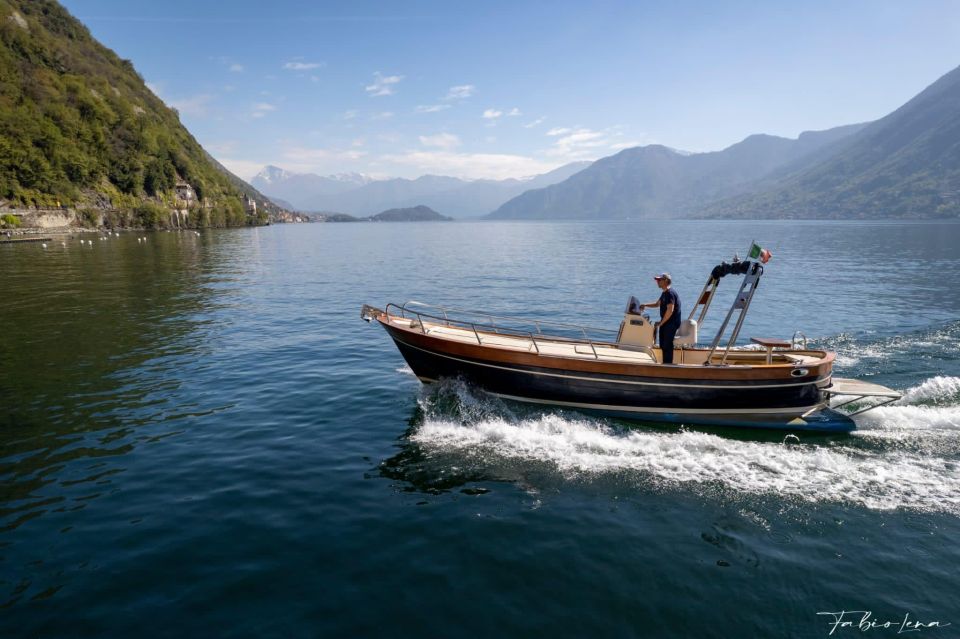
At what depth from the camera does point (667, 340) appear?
1398cm

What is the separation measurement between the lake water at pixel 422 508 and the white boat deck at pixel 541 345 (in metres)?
1.73

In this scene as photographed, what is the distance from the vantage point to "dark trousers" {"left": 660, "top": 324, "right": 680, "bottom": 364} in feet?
45.5

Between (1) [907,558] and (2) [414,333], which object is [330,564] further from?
(1) [907,558]

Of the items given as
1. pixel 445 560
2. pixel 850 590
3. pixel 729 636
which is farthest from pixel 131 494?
pixel 850 590

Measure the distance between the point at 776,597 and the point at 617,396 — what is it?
6.45m

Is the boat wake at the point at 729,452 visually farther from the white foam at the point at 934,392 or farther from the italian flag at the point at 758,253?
the italian flag at the point at 758,253

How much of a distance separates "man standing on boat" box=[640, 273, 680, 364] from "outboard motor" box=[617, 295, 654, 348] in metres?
0.91

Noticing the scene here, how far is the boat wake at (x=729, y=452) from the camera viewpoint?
10.3m

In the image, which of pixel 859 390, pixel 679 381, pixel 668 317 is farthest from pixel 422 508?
pixel 859 390

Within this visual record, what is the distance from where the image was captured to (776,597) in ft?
24.1

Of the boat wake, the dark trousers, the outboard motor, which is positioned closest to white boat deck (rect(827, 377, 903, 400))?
the boat wake
